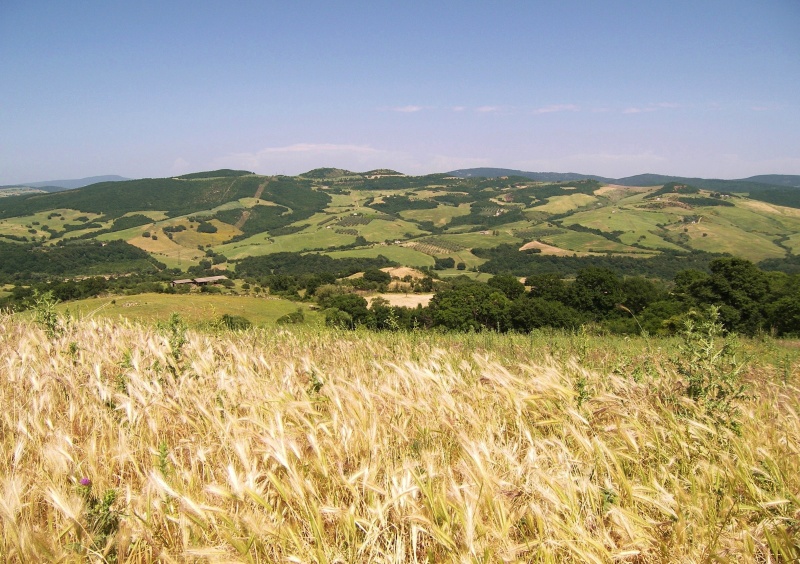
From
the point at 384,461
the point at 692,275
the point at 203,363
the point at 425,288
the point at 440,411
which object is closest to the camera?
the point at 384,461

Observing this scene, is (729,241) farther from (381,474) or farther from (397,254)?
(381,474)

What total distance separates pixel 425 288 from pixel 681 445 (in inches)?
3292

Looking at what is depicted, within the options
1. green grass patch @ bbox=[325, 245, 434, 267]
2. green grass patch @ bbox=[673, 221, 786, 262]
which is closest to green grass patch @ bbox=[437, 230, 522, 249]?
green grass patch @ bbox=[325, 245, 434, 267]

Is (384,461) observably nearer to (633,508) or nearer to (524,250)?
(633,508)

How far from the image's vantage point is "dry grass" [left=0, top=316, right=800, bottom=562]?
1.70 metres

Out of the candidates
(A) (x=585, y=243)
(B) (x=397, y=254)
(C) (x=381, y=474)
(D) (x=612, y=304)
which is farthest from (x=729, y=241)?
(C) (x=381, y=474)

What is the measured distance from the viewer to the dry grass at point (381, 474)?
1695mm

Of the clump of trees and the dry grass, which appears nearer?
the dry grass

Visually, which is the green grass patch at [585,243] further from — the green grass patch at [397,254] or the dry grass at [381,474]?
the dry grass at [381,474]

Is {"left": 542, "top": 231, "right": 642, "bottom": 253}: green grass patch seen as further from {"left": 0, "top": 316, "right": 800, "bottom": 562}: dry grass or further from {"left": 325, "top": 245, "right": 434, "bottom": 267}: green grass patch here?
{"left": 0, "top": 316, "right": 800, "bottom": 562}: dry grass

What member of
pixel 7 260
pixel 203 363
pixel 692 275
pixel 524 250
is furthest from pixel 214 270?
pixel 203 363

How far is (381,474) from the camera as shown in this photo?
7.64 feet

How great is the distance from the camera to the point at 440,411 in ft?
9.41

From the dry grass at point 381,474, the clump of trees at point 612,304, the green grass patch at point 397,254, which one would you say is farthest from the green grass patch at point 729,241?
the dry grass at point 381,474
